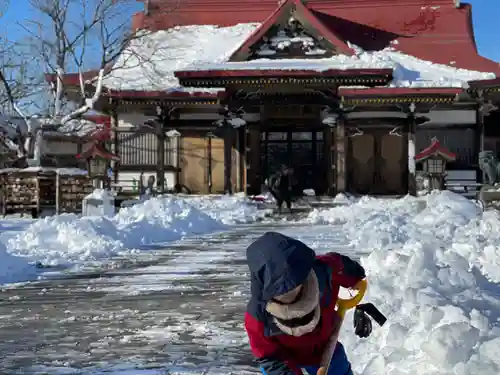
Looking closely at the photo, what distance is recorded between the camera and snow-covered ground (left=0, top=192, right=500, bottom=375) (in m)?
3.29

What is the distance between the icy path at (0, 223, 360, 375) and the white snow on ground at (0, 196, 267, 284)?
0.98 metres

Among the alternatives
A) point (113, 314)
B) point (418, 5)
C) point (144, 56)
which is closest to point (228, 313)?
point (113, 314)

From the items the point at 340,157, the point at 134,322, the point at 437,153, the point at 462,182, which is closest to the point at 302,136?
the point at 340,157

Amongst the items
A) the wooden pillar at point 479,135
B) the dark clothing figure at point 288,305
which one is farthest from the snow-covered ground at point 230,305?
the wooden pillar at point 479,135

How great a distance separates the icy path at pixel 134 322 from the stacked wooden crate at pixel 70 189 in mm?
8194

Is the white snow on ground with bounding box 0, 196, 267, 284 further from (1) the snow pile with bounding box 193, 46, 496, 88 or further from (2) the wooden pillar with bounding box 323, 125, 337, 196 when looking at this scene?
(2) the wooden pillar with bounding box 323, 125, 337, 196

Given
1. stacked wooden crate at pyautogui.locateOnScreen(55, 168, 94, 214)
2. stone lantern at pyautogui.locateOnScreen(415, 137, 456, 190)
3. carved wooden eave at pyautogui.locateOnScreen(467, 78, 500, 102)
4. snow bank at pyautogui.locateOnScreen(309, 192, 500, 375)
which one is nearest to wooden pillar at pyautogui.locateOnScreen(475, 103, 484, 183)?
carved wooden eave at pyautogui.locateOnScreen(467, 78, 500, 102)

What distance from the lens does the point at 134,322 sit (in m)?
4.92

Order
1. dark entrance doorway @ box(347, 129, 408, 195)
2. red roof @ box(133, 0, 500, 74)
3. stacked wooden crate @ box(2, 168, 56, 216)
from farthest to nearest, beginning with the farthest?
red roof @ box(133, 0, 500, 74) → dark entrance doorway @ box(347, 129, 408, 195) → stacked wooden crate @ box(2, 168, 56, 216)

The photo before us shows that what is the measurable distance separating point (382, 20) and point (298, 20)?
5.30 m

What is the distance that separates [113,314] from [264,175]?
15.2 m

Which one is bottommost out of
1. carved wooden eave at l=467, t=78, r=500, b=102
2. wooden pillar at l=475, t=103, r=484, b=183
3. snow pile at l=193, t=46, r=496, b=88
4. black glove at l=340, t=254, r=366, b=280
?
black glove at l=340, t=254, r=366, b=280

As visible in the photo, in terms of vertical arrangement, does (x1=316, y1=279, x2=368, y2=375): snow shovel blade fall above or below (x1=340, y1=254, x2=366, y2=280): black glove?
below

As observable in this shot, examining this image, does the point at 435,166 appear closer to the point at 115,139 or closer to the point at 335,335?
the point at 115,139
